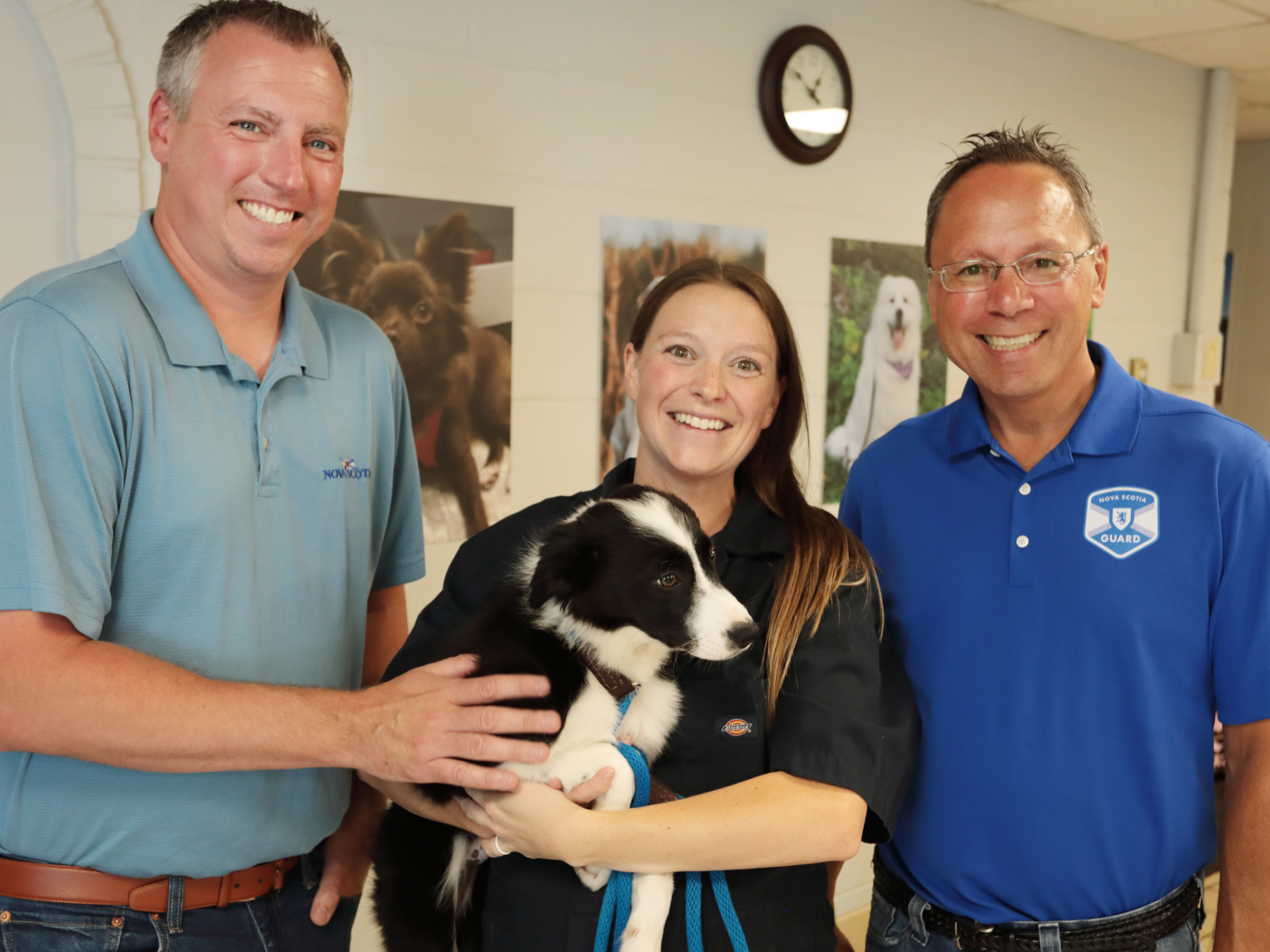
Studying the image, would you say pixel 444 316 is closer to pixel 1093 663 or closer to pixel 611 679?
pixel 611 679

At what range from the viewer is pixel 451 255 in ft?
9.70

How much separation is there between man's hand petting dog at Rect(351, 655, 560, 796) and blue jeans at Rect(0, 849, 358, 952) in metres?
0.41

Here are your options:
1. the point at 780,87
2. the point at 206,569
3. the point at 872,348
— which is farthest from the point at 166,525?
the point at 872,348

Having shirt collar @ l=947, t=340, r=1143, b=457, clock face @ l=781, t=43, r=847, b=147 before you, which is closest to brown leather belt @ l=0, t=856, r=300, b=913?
shirt collar @ l=947, t=340, r=1143, b=457

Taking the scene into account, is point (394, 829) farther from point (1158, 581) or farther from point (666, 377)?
point (1158, 581)

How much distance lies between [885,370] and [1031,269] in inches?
97.4

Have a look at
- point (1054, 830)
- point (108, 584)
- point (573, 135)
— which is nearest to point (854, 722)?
point (1054, 830)

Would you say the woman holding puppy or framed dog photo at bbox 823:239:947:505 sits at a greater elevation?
framed dog photo at bbox 823:239:947:505

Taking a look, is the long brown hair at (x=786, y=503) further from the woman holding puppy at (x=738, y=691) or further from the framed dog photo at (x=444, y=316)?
the framed dog photo at (x=444, y=316)

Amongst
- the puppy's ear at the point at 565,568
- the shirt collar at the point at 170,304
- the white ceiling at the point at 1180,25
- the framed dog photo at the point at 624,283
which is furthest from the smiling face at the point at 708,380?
the white ceiling at the point at 1180,25

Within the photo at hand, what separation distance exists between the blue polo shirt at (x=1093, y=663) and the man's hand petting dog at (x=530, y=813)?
673 mm

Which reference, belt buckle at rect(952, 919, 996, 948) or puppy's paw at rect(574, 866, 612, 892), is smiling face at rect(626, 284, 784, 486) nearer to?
puppy's paw at rect(574, 866, 612, 892)

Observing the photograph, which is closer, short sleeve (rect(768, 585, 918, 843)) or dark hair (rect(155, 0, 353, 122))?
short sleeve (rect(768, 585, 918, 843))

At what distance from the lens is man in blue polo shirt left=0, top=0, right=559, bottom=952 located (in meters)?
1.33
